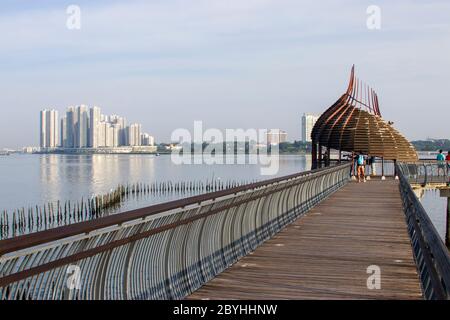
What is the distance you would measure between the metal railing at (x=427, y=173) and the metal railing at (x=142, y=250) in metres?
29.8

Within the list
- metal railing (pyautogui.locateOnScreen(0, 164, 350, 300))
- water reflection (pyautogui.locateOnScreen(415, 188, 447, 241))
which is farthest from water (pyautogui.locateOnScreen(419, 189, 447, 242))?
metal railing (pyautogui.locateOnScreen(0, 164, 350, 300))

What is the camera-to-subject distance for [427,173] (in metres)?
42.9

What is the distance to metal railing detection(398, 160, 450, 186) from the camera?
41750mm

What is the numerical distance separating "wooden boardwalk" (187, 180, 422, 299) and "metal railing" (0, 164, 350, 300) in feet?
1.11

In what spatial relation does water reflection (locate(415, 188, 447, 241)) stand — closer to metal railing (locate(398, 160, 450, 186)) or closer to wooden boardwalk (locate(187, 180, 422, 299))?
metal railing (locate(398, 160, 450, 186))

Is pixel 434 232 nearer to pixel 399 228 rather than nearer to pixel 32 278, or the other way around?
pixel 32 278

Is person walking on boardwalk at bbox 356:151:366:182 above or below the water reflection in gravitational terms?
above

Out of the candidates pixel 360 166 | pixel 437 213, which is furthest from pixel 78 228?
pixel 437 213

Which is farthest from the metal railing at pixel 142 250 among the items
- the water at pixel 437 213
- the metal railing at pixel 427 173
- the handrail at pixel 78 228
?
the water at pixel 437 213

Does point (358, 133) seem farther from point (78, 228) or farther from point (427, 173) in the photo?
point (78, 228)

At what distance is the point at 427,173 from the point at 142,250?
37.8m

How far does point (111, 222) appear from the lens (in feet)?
20.4
